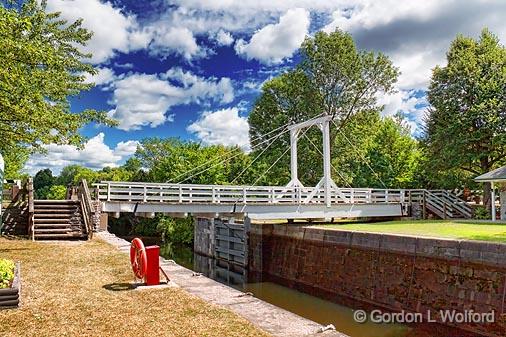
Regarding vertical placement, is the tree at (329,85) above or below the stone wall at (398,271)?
above

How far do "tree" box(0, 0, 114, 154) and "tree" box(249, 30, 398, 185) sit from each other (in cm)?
1837

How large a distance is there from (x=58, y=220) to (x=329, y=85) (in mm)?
23078

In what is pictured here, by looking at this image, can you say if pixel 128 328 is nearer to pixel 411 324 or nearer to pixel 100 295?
pixel 100 295

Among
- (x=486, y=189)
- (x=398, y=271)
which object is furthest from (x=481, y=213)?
(x=398, y=271)

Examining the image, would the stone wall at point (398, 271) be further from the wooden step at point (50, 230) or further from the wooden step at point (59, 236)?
the wooden step at point (50, 230)

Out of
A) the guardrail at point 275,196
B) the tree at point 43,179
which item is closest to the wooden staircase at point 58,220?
the guardrail at point 275,196

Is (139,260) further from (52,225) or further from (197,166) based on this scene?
(197,166)

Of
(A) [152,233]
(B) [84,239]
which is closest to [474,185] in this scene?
(B) [84,239]

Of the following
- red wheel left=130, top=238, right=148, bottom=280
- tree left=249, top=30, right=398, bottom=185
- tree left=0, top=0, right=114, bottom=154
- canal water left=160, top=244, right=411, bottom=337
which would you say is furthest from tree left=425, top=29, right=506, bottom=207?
red wheel left=130, top=238, right=148, bottom=280

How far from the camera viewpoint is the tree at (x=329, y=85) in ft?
108

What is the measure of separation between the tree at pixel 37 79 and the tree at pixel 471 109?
19876 mm

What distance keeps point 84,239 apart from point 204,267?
9990mm

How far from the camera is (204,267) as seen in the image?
81.8ft

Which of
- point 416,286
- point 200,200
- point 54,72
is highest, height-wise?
point 54,72
